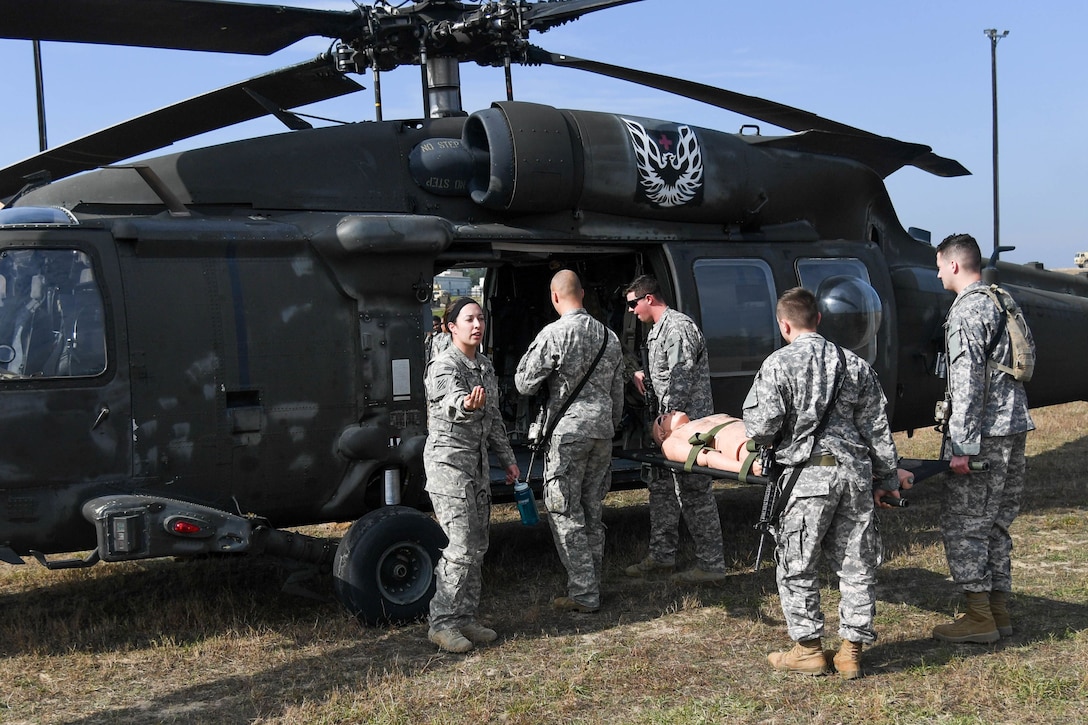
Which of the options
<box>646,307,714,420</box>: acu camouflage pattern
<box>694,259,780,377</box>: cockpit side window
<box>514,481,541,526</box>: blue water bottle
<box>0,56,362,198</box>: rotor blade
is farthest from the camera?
<box>694,259,780,377</box>: cockpit side window

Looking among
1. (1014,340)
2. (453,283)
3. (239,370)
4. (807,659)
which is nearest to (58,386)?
(239,370)

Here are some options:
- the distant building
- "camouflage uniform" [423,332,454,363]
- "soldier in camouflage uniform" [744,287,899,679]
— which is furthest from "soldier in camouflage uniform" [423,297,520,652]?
the distant building

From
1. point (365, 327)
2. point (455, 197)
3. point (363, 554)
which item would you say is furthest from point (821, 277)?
point (363, 554)

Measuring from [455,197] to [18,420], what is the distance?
3.09 m

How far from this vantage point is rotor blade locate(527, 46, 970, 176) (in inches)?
301

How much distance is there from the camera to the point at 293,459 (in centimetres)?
625

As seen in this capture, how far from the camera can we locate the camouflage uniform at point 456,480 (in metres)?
5.51

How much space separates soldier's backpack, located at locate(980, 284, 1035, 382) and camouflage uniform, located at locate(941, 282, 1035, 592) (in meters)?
0.03

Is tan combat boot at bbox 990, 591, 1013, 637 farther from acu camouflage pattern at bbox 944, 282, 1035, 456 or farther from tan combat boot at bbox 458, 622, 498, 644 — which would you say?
tan combat boot at bbox 458, 622, 498, 644

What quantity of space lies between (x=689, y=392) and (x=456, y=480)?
1917 mm

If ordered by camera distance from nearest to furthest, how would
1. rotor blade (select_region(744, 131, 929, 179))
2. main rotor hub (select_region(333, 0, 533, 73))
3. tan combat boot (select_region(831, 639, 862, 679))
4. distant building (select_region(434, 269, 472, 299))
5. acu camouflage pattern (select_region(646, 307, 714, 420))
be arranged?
1. tan combat boot (select_region(831, 639, 862, 679))
2. acu camouflage pattern (select_region(646, 307, 714, 420))
3. main rotor hub (select_region(333, 0, 533, 73))
4. rotor blade (select_region(744, 131, 929, 179))
5. distant building (select_region(434, 269, 472, 299))

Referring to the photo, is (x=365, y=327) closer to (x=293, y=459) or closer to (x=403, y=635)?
(x=293, y=459)

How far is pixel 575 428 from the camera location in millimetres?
6094

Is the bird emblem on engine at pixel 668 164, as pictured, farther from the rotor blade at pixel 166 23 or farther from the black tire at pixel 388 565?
the black tire at pixel 388 565
